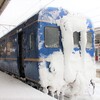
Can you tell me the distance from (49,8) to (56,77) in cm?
217

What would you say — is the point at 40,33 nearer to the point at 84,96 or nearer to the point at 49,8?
the point at 49,8

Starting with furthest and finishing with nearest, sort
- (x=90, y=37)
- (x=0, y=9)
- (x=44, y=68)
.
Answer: (x=0, y=9) → (x=90, y=37) → (x=44, y=68)

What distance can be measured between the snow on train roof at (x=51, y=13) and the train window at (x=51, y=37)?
298 mm

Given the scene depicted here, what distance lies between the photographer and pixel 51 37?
6906 mm

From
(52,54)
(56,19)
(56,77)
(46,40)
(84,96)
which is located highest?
(56,19)

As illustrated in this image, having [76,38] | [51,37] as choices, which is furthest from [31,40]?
[76,38]

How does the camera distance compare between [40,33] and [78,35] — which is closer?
[40,33]

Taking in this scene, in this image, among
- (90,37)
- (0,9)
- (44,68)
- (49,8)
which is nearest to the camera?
(44,68)

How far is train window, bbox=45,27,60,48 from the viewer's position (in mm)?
6863

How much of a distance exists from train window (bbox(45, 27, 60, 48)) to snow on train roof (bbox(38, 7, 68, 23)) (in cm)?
30

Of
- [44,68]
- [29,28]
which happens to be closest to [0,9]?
[29,28]

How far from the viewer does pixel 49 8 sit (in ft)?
23.7

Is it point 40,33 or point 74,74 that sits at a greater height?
point 40,33

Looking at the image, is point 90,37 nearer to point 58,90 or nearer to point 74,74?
point 74,74
